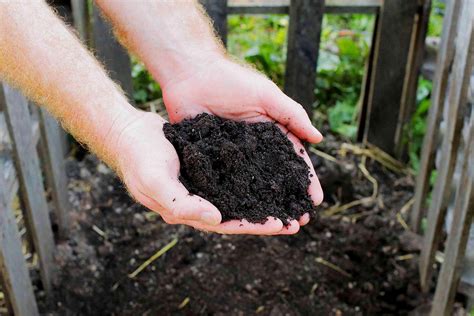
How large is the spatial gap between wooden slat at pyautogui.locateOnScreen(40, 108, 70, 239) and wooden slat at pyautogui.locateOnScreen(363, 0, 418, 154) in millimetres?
1601

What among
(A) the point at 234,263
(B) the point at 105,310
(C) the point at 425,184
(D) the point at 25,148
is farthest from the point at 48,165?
(C) the point at 425,184

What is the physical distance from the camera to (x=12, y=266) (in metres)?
2.43

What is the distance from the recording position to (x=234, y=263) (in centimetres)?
313

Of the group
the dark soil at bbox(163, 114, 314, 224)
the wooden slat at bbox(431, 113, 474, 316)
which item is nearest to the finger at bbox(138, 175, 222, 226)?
the dark soil at bbox(163, 114, 314, 224)

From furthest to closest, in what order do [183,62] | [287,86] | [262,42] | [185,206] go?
[262,42] → [287,86] → [183,62] → [185,206]

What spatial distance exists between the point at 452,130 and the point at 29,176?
5.32ft

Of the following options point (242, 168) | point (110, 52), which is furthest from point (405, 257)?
point (110, 52)

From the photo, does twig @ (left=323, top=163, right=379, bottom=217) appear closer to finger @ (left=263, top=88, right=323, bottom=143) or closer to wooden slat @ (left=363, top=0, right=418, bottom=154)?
wooden slat @ (left=363, top=0, right=418, bottom=154)

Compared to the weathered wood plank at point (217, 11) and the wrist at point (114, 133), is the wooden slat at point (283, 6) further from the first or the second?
the wrist at point (114, 133)

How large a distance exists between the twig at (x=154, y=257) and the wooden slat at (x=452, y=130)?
112 centimetres

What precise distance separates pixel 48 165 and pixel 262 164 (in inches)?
54.5

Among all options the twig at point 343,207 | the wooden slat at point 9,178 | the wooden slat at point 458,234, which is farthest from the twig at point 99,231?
the wooden slat at point 458,234

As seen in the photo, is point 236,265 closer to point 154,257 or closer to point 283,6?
point 154,257

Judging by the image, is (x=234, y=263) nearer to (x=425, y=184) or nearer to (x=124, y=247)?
(x=124, y=247)
